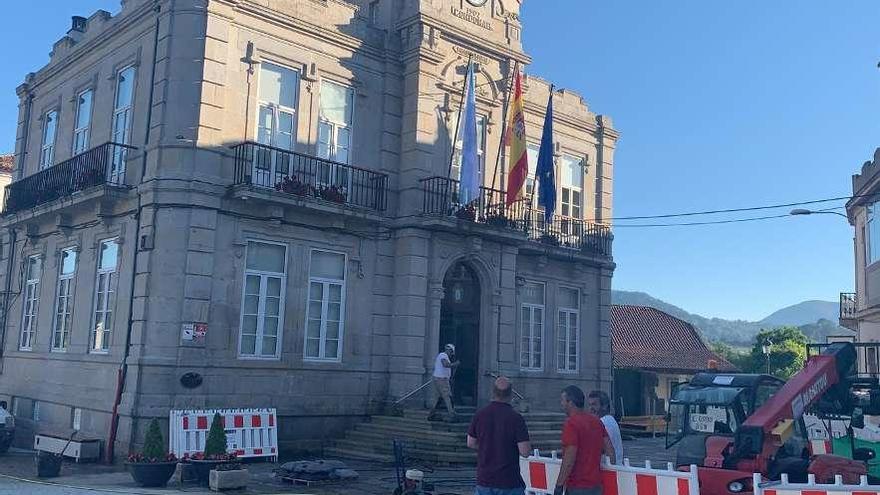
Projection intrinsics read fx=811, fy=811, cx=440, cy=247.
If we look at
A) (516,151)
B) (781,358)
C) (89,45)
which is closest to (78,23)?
(89,45)

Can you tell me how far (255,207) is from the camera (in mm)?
17219

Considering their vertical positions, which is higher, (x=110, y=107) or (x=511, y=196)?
(x=110, y=107)

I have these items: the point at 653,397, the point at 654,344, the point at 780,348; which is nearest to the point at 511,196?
the point at 653,397

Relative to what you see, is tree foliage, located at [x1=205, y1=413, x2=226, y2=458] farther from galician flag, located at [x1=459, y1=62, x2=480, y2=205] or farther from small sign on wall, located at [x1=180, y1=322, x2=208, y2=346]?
galician flag, located at [x1=459, y1=62, x2=480, y2=205]

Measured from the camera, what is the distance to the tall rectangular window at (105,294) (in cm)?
1759

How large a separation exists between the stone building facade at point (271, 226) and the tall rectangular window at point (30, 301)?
0.11 metres

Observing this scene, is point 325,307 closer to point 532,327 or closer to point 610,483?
point 532,327

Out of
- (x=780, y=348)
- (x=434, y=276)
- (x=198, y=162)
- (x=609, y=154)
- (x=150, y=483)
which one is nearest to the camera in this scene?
(x=150, y=483)

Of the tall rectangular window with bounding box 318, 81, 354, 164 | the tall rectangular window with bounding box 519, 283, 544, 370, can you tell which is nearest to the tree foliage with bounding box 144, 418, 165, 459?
the tall rectangular window with bounding box 318, 81, 354, 164

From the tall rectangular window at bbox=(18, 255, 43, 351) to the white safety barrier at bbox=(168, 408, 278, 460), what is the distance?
7964 millimetres

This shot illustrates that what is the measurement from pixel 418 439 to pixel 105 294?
7.65 metres

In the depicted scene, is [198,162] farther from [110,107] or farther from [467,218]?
[467,218]

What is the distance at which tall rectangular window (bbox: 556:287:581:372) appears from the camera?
2322 cm

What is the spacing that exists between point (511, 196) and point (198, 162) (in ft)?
24.7
